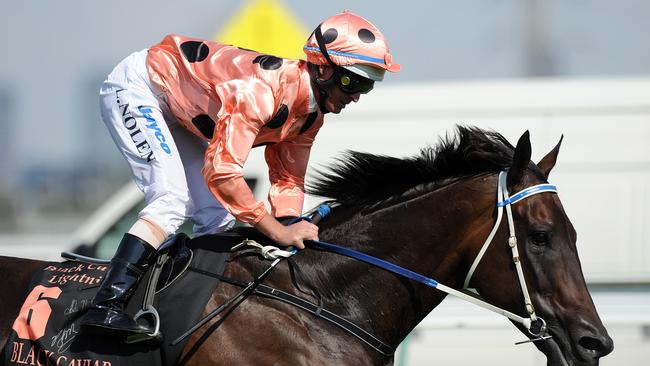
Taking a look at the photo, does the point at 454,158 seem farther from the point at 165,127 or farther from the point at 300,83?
the point at 165,127

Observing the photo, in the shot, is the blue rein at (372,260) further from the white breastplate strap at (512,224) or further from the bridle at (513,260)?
the white breastplate strap at (512,224)

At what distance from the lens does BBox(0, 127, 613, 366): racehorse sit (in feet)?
12.1

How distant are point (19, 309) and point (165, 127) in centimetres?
94

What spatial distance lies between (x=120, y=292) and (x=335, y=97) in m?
1.15

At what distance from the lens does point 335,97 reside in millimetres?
3969

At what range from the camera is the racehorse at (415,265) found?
3.70 meters

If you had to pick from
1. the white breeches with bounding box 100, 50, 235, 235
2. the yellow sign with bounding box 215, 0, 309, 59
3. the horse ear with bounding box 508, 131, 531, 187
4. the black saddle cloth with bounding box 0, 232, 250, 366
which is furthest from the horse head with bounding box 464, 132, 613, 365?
the yellow sign with bounding box 215, 0, 309, 59

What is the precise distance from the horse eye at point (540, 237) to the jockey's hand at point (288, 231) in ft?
2.80

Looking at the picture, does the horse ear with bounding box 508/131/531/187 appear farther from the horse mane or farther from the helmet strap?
the helmet strap

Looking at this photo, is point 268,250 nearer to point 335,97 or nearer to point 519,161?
point 335,97

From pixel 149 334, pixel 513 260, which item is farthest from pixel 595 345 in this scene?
pixel 149 334

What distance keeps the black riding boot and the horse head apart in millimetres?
1315

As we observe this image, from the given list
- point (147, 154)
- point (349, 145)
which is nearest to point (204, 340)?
point (147, 154)

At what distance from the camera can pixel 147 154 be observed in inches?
156
